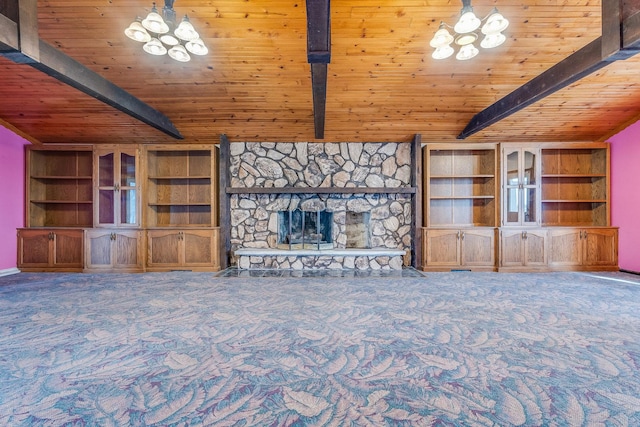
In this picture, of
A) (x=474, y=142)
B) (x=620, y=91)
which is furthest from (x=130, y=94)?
(x=620, y=91)

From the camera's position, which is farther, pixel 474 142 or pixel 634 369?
pixel 474 142

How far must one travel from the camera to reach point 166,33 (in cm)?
255

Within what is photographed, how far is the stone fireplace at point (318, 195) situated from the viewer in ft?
16.8

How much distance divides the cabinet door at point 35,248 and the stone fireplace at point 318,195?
295 centimetres

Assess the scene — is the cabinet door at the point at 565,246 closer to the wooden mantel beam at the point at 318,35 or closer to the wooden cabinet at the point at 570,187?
the wooden cabinet at the point at 570,187

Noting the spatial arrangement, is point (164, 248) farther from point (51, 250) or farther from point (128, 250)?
point (51, 250)

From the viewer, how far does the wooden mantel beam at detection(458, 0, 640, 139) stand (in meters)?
1.98

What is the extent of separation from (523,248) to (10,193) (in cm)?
852

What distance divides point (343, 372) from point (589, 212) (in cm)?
590

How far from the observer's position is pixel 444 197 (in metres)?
4.89

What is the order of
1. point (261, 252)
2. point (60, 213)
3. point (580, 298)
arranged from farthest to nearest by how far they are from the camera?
point (60, 213), point (261, 252), point (580, 298)

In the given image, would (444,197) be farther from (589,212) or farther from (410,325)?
(410,325)

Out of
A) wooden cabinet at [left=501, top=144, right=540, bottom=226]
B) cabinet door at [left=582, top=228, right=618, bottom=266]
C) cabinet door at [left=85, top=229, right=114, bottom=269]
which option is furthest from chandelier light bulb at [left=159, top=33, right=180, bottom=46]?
cabinet door at [left=582, top=228, right=618, bottom=266]

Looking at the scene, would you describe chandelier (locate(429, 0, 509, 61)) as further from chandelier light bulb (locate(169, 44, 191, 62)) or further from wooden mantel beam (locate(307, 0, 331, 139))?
chandelier light bulb (locate(169, 44, 191, 62))
